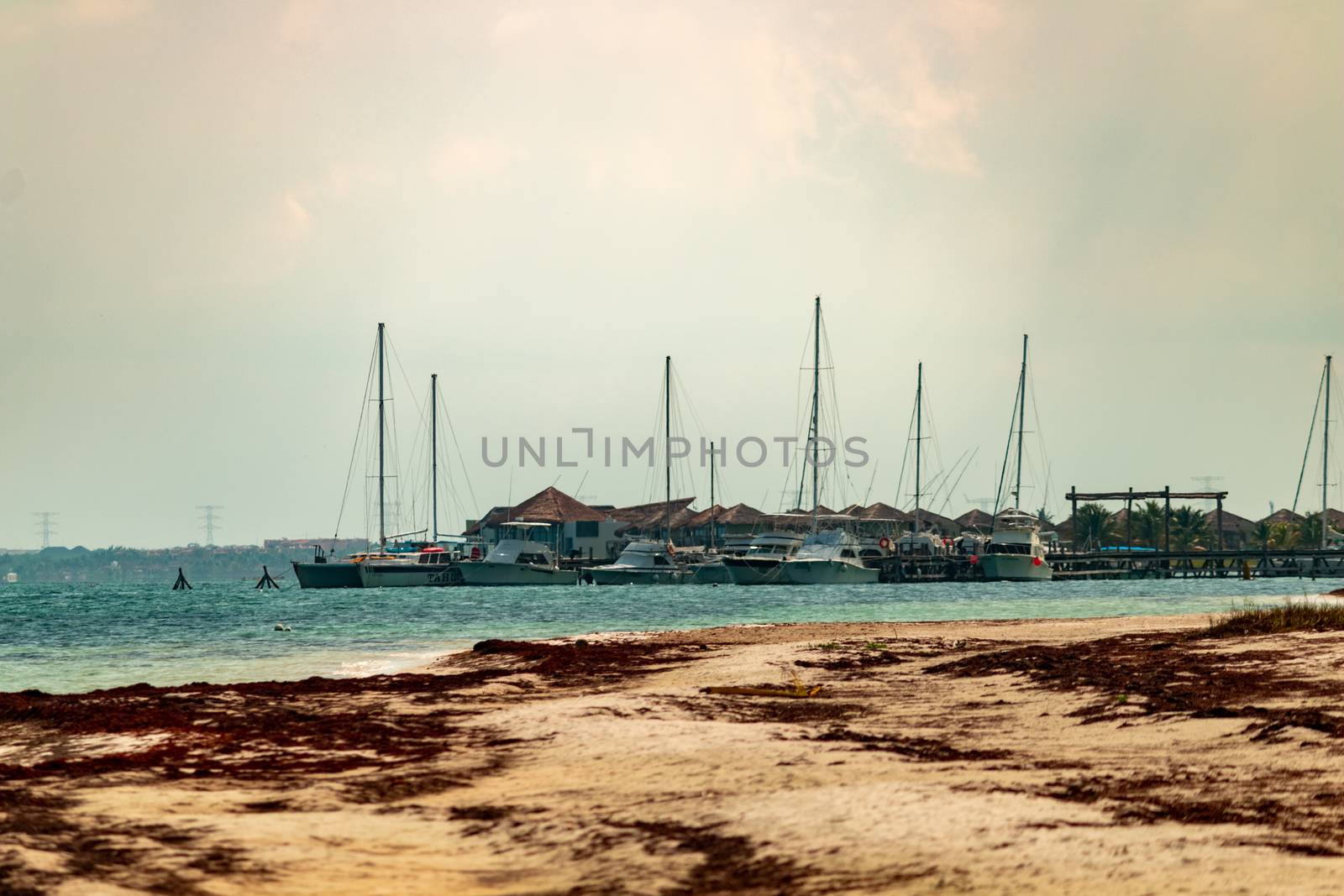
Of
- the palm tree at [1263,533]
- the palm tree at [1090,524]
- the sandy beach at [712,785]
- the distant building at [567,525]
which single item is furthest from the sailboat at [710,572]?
the sandy beach at [712,785]

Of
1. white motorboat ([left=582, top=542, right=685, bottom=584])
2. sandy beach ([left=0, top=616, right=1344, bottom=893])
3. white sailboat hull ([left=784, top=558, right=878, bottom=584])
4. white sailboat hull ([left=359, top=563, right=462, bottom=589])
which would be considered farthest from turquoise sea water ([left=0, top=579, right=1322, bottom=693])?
sandy beach ([left=0, top=616, right=1344, bottom=893])

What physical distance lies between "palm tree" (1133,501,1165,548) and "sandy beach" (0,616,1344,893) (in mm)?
133939

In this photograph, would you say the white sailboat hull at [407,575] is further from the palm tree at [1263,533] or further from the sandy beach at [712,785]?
the sandy beach at [712,785]

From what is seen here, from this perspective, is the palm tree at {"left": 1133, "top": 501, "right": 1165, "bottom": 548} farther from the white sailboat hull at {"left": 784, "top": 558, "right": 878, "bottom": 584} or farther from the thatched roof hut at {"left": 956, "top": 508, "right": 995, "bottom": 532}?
the white sailboat hull at {"left": 784, "top": 558, "right": 878, "bottom": 584}

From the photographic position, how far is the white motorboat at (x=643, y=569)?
106375mm

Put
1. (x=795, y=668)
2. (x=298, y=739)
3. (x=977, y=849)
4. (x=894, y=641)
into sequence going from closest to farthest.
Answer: (x=977, y=849)
(x=298, y=739)
(x=795, y=668)
(x=894, y=641)

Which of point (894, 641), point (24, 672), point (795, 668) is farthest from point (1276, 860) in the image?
point (24, 672)

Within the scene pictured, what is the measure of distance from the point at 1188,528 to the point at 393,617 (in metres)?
108

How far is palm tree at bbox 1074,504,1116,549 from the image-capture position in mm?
137375

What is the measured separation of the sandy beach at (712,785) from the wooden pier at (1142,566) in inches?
3704

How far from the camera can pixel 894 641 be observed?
2697 cm

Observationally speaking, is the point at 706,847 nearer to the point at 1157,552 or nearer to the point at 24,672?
the point at 24,672

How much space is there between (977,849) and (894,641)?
19172 millimetres

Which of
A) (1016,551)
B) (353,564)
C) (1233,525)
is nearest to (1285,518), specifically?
(1233,525)
